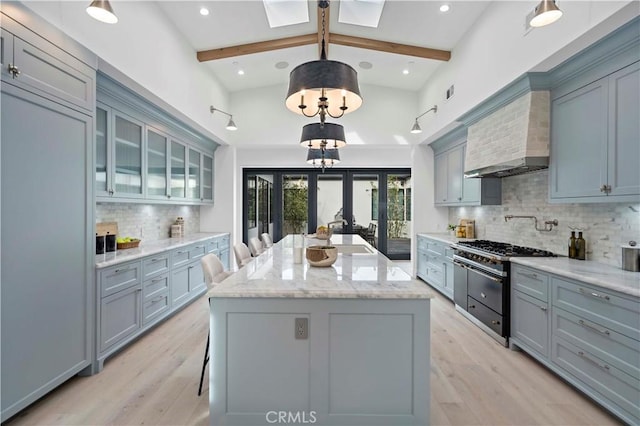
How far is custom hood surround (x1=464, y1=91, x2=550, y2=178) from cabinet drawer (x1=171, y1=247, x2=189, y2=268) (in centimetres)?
398

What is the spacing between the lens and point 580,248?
2.92m

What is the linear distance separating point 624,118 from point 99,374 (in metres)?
4.56

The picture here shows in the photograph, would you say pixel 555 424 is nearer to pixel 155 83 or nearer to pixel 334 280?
pixel 334 280

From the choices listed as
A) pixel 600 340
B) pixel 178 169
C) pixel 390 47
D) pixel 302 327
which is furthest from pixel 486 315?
pixel 178 169

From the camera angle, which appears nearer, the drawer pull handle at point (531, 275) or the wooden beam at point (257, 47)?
the drawer pull handle at point (531, 275)

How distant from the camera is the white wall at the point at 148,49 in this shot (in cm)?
245

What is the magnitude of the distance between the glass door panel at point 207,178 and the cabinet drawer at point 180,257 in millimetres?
1802

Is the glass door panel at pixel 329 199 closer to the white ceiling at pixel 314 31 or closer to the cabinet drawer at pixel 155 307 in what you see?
the white ceiling at pixel 314 31

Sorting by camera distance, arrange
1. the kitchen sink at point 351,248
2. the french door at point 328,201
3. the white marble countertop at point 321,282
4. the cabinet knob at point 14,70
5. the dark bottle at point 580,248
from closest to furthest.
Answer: the white marble countertop at point 321,282 < the cabinet knob at point 14,70 < the dark bottle at point 580,248 < the kitchen sink at point 351,248 < the french door at point 328,201

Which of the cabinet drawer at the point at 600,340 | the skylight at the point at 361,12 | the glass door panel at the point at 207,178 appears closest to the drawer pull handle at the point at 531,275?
the cabinet drawer at the point at 600,340

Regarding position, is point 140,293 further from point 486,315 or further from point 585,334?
point 585,334

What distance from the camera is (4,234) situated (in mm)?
1870

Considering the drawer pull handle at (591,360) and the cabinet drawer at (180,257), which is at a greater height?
the cabinet drawer at (180,257)

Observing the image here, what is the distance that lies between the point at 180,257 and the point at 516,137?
4.19 m
